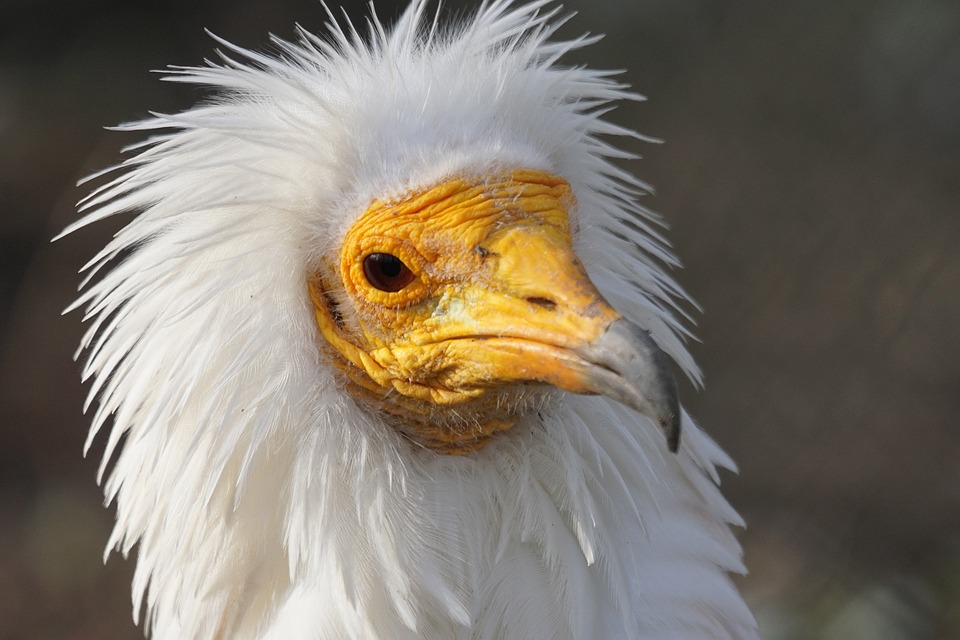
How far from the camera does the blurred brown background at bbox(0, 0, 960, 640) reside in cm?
572

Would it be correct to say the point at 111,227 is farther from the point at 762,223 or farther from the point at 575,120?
the point at 575,120

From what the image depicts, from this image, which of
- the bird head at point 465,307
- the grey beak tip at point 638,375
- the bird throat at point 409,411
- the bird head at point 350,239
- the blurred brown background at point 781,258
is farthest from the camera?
the blurred brown background at point 781,258

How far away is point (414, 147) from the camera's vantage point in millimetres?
2191

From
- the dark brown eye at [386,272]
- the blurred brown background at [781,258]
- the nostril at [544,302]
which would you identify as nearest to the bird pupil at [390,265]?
the dark brown eye at [386,272]

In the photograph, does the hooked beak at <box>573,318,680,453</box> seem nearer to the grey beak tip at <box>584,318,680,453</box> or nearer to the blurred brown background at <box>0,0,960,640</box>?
the grey beak tip at <box>584,318,680,453</box>

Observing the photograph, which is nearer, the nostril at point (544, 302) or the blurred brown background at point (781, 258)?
the nostril at point (544, 302)

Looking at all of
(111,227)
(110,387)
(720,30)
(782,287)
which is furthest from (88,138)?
(110,387)

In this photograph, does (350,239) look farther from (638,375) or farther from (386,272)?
(638,375)

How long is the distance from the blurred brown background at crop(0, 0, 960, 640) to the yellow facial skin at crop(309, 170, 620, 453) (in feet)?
12.1

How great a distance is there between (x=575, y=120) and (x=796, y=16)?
392 cm

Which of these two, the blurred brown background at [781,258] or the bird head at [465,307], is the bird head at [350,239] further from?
the blurred brown background at [781,258]

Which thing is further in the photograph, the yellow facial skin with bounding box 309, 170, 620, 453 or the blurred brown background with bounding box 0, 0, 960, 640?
the blurred brown background with bounding box 0, 0, 960, 640

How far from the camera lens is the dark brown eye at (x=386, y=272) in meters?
2.19

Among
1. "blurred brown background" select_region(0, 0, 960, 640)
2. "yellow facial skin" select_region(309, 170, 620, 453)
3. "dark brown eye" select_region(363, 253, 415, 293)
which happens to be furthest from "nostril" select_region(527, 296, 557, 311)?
"blurred brown background" select_region(0, 0, 960, 640)
